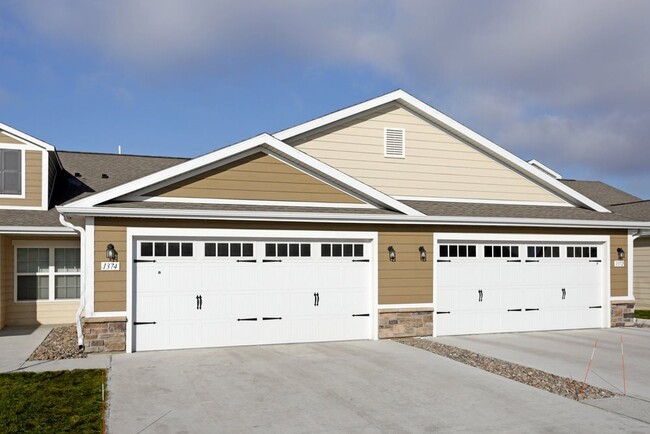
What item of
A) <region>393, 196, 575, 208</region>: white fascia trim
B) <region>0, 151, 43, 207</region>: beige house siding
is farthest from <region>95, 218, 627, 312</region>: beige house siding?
<region>0, 151, 43, 207</region>: beige house siding

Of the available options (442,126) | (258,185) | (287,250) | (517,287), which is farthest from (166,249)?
(517,287)

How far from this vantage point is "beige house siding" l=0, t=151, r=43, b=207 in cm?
1561

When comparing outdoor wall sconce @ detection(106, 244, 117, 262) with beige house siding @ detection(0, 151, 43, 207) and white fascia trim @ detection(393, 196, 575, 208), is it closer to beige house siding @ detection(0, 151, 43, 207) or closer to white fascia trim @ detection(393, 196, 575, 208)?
beige house siding @ detection(0, 151, 43, 207)

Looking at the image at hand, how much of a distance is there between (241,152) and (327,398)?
6226mm

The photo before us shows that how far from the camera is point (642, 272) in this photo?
830 inches

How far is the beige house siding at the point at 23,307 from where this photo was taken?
1520 centimetres

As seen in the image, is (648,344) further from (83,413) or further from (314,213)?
(83,413)

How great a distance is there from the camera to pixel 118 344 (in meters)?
11.6

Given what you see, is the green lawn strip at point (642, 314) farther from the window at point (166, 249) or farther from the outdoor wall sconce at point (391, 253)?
the window at point (166, 249)

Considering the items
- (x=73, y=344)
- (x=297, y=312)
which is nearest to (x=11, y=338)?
(x=73, y=344)

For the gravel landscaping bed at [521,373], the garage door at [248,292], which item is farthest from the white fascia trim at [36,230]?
the gravel landscaping bed at [521,373]

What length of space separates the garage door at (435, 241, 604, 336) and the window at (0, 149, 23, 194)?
426 inches

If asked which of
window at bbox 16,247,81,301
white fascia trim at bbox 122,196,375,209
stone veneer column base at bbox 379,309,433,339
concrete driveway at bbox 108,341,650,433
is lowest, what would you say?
concrete driveway at bbox 108,341,650,433

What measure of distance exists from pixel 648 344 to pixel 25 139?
15.7 meters
